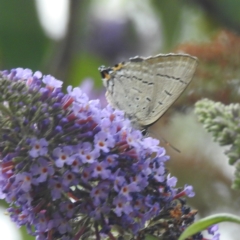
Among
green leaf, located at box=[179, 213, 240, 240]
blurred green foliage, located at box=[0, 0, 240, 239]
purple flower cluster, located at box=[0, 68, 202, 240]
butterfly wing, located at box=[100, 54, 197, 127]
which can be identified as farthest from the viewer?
blurred green foliage, located at box=[0, 0, 240, 239]

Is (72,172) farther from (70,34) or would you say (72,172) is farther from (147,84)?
(70,34)

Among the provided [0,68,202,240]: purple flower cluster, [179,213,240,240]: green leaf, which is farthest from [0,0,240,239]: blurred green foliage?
[179,213,240,240]: green leaf

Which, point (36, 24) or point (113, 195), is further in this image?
point (36, 24)

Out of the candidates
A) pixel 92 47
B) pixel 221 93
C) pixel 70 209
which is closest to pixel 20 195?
pixel 70 209

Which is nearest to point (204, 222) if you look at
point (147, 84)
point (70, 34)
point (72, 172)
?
point (72, 172)

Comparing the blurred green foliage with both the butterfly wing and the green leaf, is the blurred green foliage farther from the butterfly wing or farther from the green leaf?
the green leaf

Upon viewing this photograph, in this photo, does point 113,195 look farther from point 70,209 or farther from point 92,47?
point 92,47
